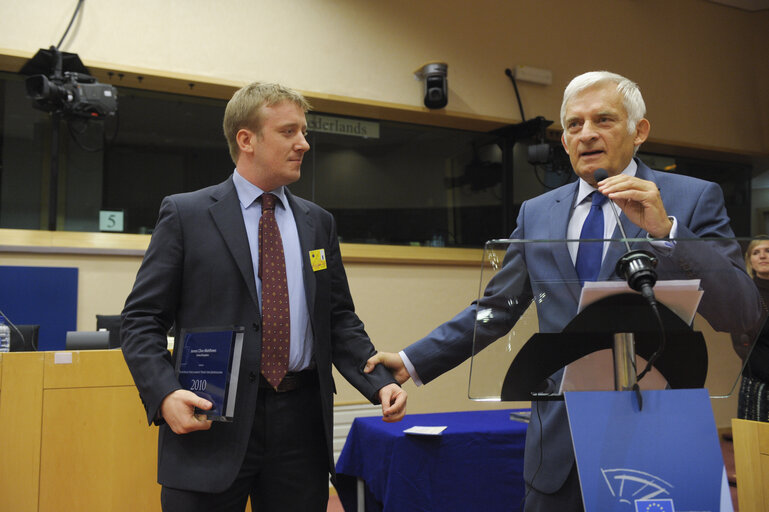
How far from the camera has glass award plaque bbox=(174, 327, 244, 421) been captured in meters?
1.53

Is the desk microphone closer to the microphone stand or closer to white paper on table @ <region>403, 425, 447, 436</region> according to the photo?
the microphone stand

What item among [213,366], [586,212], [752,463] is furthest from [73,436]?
[752,463]

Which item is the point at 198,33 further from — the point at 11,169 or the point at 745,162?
the point at 745,162

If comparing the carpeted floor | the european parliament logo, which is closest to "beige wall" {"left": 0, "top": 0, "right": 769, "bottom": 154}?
the carpeted floor

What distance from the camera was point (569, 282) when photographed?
1.14 metres

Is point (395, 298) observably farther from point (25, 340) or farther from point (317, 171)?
point (25, 340)

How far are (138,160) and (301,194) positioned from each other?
4.49 feet

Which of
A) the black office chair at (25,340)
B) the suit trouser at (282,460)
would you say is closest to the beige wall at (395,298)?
the black office chair at (25,340)

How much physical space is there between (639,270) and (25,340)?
365 centimetres

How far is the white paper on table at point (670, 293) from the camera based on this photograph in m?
1.09

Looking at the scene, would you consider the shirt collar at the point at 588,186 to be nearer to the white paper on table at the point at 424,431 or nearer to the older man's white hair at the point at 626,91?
the older man's white hair at the point at 626,91

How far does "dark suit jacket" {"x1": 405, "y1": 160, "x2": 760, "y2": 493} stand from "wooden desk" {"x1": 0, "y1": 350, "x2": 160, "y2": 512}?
2.02 meters

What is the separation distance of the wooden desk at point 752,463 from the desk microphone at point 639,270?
1.58 metres

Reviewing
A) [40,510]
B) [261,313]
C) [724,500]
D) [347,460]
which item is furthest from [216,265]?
[40,510]
